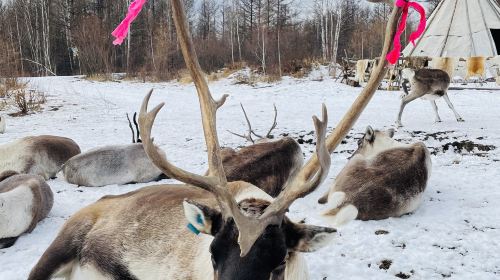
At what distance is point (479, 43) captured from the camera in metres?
17.8

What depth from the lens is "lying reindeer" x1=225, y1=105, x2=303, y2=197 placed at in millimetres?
5211

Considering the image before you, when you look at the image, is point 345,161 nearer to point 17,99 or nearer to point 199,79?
point 199,79

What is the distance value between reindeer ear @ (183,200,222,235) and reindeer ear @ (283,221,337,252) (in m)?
0.34

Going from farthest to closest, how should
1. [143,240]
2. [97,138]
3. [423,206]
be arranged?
[97,138] → [423,206] → [143,240]

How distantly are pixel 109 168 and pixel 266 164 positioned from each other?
8.00ft

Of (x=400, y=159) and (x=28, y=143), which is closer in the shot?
(x=400, y=159)

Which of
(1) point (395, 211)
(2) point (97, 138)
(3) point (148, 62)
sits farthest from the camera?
(3) point (148, 62)

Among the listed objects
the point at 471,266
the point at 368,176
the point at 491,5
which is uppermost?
the point at 491,5

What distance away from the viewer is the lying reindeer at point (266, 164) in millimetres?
5211

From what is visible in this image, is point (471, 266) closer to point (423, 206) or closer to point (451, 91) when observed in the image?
point (423, 206)

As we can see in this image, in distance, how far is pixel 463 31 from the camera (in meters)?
18.1

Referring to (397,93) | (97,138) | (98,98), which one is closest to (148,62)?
Answer: (98,98)

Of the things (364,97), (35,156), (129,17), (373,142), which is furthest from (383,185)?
(35,156)

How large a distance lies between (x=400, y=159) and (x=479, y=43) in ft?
49.9
